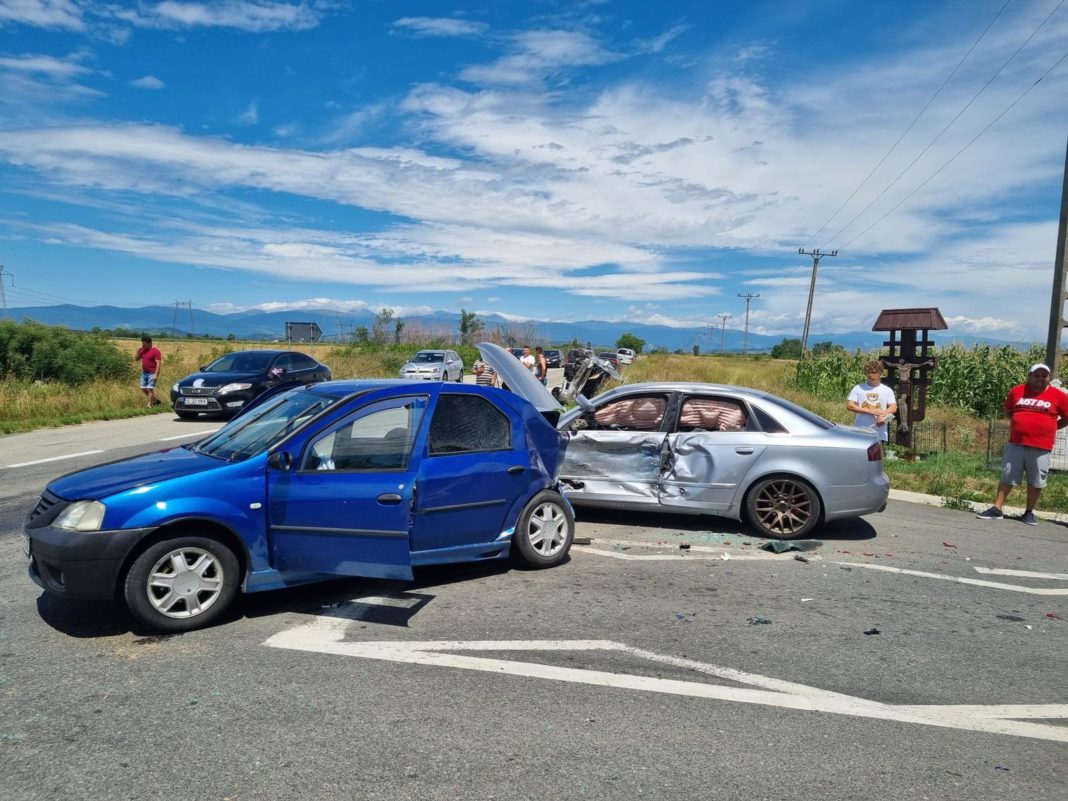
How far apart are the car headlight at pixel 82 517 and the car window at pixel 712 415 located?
17.0ft

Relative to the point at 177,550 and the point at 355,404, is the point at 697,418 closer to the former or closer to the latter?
the point at 355,404

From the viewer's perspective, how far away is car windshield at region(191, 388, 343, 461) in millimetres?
5020

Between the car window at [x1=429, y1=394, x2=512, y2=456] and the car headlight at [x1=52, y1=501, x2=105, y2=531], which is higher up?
the car window at [x1=429, y1=394, x2=512, y2=456]

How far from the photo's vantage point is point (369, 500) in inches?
190

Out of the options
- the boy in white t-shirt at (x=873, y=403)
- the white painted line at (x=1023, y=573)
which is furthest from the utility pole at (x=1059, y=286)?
the white painted line at (x=1023, y=573)

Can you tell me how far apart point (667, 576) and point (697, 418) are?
2104mm

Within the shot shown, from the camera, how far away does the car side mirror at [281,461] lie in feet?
15.5

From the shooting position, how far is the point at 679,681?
408 cm

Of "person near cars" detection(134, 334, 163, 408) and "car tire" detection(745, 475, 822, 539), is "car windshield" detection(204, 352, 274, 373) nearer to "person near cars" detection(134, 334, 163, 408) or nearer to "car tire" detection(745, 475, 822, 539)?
"person near cars" detection(134, 334, 163, 408)

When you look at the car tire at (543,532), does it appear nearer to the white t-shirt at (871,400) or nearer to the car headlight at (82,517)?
the car headlight at (82,517)

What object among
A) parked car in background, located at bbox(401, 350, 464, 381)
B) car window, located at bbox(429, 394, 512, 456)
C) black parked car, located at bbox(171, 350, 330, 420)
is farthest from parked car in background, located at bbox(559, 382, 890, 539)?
parked car in background, located at bbox(401, 350, 464, 381)

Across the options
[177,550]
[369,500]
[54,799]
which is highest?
[369,500]

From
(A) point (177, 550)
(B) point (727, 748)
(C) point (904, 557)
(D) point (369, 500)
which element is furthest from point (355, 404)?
(C) point (904, 557)

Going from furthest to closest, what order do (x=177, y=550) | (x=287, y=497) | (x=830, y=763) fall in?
1. (x=287, y=497)
2. (x=177, y=550)
3. (x=830, y=763)
